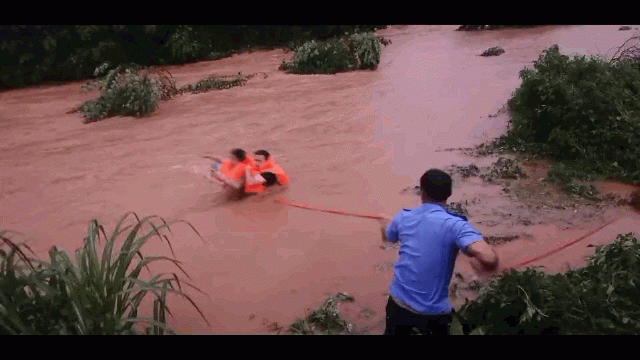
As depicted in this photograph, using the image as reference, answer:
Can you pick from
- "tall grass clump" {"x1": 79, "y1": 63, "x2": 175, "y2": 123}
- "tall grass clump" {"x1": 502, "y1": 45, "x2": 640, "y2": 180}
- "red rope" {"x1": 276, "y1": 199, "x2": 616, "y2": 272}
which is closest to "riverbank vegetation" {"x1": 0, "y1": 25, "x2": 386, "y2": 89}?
"tall grass clump" {"x1": 79, "y1": 63, "x2": 175, "y2": 123}

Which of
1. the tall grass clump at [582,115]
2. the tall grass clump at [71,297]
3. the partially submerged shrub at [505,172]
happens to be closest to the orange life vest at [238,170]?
the partially submerged shrub at [505,172]

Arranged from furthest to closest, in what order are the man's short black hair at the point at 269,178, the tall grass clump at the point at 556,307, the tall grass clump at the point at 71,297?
the man's short black hair at the point at 269,178
the tall grass clump at the point at 556,307
the tall grass clump at the point at 71,297

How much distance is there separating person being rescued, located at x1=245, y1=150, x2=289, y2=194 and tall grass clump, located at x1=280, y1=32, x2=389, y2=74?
7780 mm

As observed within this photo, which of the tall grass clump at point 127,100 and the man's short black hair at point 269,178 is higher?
Result: the tall grass clump at point 127,100

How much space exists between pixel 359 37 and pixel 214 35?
600cm

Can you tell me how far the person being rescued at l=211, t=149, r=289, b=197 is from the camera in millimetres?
6793

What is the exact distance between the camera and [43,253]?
5977 mm

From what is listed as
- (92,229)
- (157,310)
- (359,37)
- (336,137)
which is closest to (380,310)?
(157,310)

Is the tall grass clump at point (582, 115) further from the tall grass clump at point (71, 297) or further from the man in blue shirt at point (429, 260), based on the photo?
the tall grass clump at point (71, 297)

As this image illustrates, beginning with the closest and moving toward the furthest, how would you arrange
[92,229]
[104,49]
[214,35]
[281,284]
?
[92,229], [281,284], [104,49], [214,35]

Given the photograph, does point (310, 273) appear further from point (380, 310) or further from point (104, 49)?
point (104, 49)

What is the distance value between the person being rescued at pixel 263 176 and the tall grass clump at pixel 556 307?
3.68m

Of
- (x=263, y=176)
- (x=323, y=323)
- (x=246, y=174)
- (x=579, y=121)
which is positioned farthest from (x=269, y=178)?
(x=579, y=121)

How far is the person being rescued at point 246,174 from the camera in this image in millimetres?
6793
